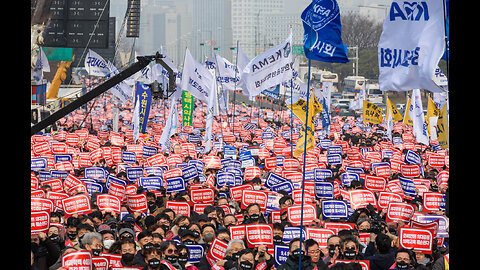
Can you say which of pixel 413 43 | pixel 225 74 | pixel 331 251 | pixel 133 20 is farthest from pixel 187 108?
pixel 133 20

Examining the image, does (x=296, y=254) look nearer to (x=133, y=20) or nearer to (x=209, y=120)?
(x=209, y=120)

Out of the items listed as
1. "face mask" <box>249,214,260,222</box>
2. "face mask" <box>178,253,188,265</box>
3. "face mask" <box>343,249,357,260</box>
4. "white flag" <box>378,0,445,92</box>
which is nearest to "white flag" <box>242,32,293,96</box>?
"face mask" <box>249,214,260,222</box>

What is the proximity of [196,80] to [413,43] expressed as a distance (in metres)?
16.0

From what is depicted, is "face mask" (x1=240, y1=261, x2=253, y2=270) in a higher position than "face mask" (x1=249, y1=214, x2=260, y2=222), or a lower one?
lower

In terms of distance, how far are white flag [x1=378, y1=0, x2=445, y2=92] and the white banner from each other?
15209mm

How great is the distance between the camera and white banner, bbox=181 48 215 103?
2419cm

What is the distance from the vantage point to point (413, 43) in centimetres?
880

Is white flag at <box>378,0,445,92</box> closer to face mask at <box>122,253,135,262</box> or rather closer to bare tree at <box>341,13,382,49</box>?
face mask at <box>122,253,135,262</box>

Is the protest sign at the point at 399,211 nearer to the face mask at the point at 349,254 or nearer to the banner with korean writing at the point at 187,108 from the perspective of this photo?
the face mask at the point at 349,254

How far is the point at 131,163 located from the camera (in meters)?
20.5
